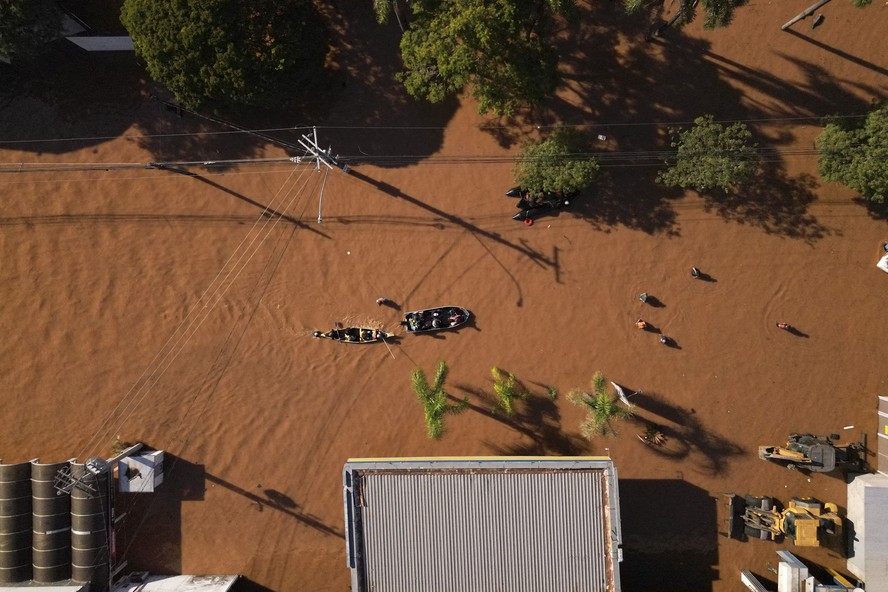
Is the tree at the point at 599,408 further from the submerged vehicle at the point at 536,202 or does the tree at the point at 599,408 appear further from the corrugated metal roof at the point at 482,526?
the submerged vehicle at the point at 536,202

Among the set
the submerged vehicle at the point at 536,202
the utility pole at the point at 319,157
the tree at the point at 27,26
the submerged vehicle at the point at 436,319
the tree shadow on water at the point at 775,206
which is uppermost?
the tree at the point at 27,26

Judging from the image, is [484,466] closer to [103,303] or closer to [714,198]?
[714,198]

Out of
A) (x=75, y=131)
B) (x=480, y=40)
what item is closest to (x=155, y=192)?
(x=75, y=131)

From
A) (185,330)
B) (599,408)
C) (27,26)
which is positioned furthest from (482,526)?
(27,26)

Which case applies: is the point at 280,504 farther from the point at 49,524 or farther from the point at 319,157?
the point at 319,157

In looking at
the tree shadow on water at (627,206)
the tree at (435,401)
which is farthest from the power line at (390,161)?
the tree at (435,401)

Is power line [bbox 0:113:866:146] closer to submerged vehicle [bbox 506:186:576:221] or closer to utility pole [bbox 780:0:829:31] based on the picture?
submerged vehicle [bbox 506:186:576:221]
